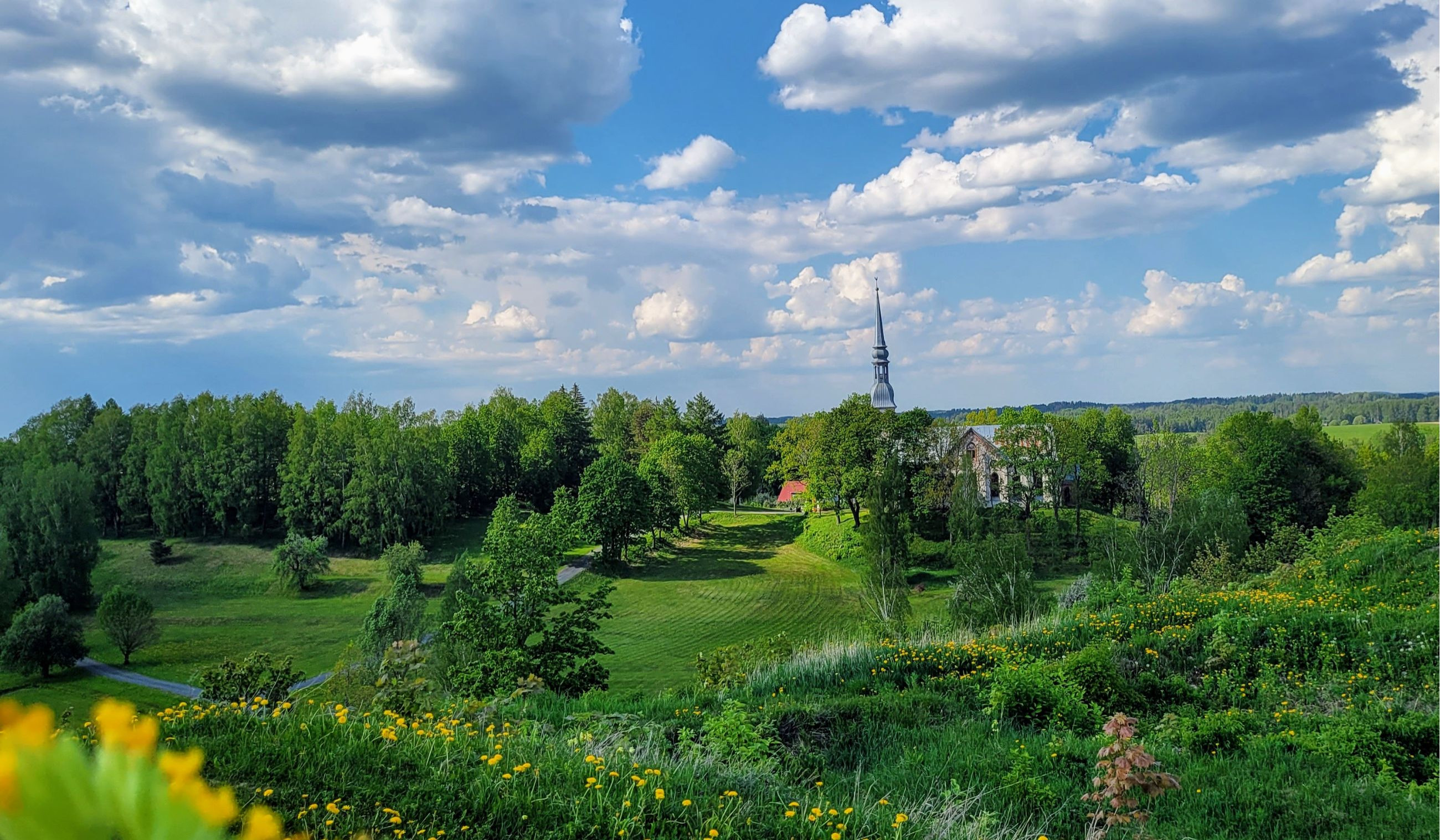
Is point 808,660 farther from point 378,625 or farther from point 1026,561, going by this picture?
point 378,625

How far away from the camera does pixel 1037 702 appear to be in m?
9.23

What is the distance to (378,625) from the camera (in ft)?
86.6

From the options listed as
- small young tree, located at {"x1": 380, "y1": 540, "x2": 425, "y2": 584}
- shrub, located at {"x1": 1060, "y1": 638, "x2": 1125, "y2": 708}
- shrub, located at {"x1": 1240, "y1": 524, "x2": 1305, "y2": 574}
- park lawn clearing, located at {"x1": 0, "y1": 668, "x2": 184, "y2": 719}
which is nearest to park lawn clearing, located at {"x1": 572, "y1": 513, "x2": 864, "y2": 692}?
small young tree, located at {"x1": 380, "y1": 540, "x2": 425, "y2": 584}

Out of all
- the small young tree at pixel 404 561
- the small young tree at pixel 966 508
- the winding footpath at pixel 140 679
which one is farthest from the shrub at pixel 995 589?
the small young tree at pixel 404 561

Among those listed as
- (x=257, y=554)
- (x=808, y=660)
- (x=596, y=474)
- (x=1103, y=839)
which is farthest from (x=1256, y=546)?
(x=257, y=554)

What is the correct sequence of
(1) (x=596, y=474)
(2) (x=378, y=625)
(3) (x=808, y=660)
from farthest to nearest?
1. (1) (x=596, y=474)
2. (2) (x=378, y=625)
3. (3) (x=808, y=660)

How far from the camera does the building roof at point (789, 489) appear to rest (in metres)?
72.4

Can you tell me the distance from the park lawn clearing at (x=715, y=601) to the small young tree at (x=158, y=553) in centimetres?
2610

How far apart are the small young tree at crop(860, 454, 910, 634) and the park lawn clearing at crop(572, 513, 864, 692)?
8.52 ft

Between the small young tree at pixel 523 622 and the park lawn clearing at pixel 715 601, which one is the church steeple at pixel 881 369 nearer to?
the park lawn clearing at pixel 715 601

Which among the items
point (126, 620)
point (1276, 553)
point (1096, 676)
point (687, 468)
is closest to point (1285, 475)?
point (1276, 553)

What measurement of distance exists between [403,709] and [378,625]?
20513 millimetres

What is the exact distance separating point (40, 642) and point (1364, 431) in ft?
200

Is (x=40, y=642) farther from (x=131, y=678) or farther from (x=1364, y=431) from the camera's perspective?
(x=1364, y=431)
